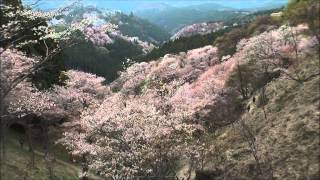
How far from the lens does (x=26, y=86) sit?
4038cm

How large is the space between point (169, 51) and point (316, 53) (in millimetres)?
108487

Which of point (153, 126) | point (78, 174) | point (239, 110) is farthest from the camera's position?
point (239, 110)

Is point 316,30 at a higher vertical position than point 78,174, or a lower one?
higher

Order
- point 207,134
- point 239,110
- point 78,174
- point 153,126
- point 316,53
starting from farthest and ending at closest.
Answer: point 239,110, point 207,134, point 78,174, point 316,53, point 153,126

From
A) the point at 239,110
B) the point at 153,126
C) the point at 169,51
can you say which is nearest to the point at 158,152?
the point at 153,126

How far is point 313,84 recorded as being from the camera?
35.1m

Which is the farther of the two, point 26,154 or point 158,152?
point 26,154

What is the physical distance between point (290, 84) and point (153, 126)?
12404mm

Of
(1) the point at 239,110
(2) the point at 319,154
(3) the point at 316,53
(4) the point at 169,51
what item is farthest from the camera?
(4) the point at 169,51

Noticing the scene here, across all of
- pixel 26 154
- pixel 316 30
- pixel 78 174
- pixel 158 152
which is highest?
pixel 316 30

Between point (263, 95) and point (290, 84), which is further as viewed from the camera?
point (263, 95)

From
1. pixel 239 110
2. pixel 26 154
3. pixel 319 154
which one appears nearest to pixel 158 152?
pixel 319 154

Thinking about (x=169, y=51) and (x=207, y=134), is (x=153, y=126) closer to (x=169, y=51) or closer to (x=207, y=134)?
(x=207, y=134)

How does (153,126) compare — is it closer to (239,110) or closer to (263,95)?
(263,95)
